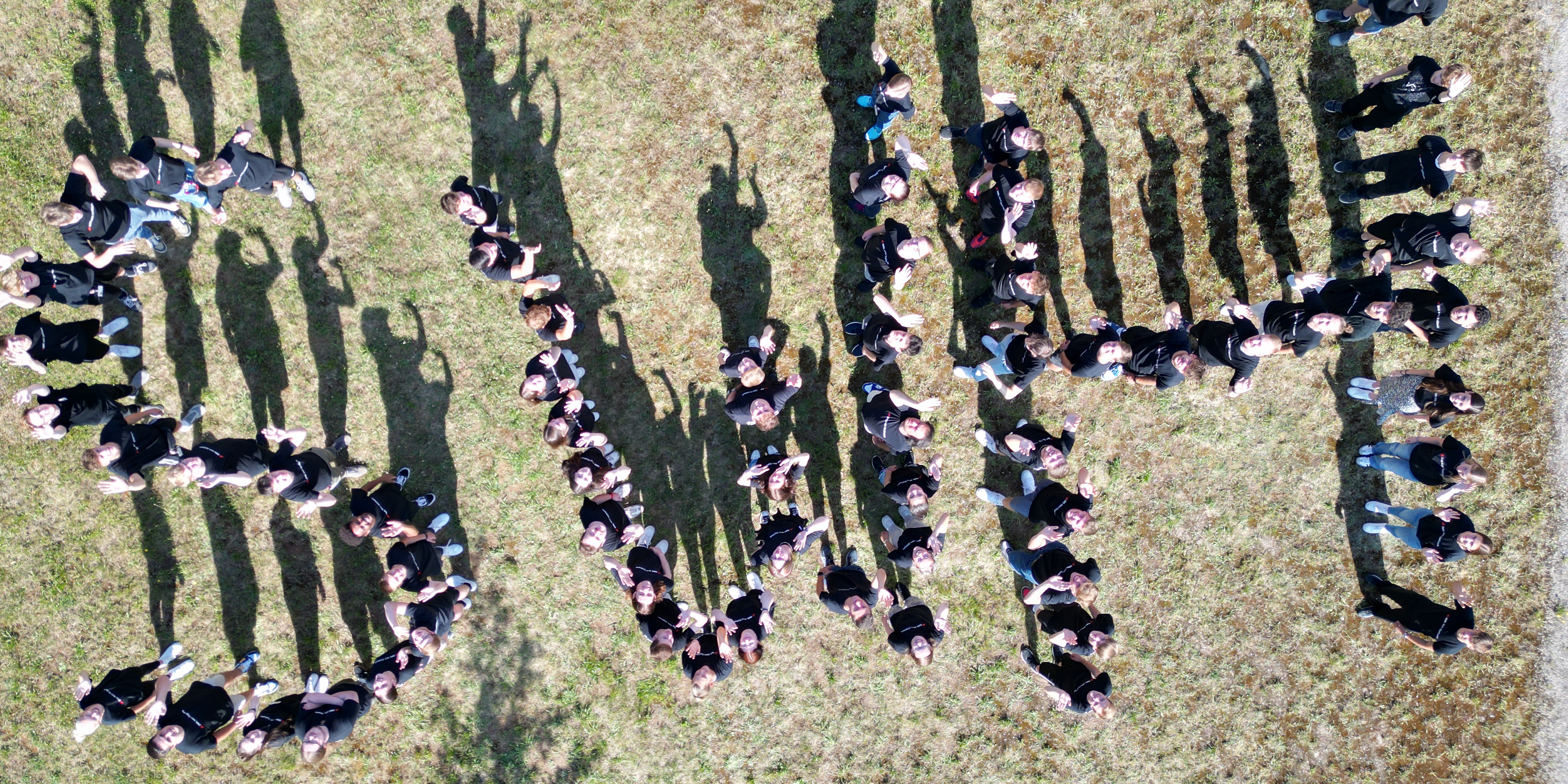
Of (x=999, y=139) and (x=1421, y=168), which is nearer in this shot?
(x=1421, y=168)

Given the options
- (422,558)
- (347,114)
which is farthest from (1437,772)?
(347,114)

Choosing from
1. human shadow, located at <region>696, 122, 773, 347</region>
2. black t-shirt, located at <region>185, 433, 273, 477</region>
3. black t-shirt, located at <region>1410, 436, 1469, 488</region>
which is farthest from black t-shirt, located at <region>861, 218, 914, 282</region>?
black t-shirt, located at <region>185, 433, 273, 477</region>

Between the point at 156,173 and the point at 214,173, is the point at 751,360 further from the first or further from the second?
the point at 156,173

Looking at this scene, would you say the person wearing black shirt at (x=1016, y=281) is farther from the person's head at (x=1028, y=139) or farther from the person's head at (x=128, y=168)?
the person's head at (x=128, y=168)

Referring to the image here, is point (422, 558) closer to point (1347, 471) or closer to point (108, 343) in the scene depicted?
point (108, 343)

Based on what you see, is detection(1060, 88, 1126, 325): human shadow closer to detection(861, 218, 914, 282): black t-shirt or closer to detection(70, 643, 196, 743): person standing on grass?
detection(861, 218, 914, 282): black t-shirt

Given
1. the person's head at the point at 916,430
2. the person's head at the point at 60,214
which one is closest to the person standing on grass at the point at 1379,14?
the person's head at the point at 916,430

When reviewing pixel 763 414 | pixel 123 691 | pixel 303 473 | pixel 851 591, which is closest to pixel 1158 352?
pixel 851 591
